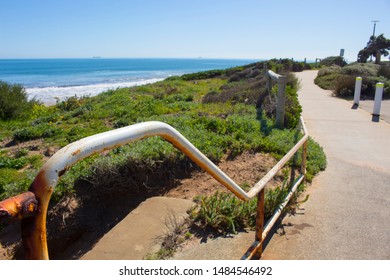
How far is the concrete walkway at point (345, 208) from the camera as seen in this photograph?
3.41 m

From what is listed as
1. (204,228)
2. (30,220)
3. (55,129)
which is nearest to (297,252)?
(204,228)

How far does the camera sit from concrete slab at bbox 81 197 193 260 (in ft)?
11.8

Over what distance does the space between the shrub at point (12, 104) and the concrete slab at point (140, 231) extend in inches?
478

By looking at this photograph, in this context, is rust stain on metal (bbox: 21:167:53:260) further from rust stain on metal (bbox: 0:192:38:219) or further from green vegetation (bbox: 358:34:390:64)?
green vegetation (bbox: 358:34:390:64)

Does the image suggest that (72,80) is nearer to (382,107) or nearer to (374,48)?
(374,48)

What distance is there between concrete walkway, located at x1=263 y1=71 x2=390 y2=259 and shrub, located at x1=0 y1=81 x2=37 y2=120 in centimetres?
1220

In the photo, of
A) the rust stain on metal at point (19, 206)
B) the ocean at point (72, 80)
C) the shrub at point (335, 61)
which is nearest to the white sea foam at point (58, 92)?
the ocean at point (72, 80)

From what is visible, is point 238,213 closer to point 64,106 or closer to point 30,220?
point 30,220

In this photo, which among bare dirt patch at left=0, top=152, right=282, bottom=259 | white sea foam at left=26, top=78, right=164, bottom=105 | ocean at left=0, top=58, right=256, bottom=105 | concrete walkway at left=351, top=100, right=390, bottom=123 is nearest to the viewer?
bare dirt patch at left=0, top=152, right=282, bottom=259

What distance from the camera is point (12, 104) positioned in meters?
14.2

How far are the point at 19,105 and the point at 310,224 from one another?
14.3m

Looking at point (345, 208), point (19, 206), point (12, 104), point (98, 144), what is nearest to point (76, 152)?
point (98, 144)

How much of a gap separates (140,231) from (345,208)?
265 centimetres

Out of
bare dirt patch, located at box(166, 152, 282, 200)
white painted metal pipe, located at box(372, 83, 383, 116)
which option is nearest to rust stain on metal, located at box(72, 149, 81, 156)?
bare dirt patch, located at box(166, 152, 282, 200)
